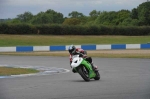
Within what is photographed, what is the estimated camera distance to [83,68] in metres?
10.7

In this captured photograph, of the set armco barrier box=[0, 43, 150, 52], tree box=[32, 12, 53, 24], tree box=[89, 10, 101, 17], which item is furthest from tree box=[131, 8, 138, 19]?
armco barrier box=[0, 43, 150, 52]

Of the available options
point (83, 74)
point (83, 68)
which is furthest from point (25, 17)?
point (83, 68)

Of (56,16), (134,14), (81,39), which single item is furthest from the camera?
(81,39)

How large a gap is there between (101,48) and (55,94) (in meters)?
25.0

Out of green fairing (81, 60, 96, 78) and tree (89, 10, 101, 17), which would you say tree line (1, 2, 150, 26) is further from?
green fairing (81, 60, 96, 78)

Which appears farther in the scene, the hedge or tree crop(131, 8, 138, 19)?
the hedge

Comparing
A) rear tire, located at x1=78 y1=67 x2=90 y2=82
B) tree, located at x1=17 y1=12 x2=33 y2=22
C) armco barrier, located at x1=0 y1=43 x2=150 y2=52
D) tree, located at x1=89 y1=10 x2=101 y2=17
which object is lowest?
armco barrier, located at x1=0 y1=43 x2=150 y2=52

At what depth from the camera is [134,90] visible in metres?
7.78

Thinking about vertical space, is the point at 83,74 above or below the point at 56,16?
below

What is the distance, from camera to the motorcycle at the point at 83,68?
1052 cm

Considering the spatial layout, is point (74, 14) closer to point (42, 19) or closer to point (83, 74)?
point (42, 19)

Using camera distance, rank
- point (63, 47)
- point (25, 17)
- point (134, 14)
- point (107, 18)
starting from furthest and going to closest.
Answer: point (63, 47) < point (134, 14) < point (107, 18) < point (25, 17)

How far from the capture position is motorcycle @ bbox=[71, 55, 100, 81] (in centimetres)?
1052

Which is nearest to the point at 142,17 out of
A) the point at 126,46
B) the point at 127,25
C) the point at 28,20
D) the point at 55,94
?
the point at 127,25
